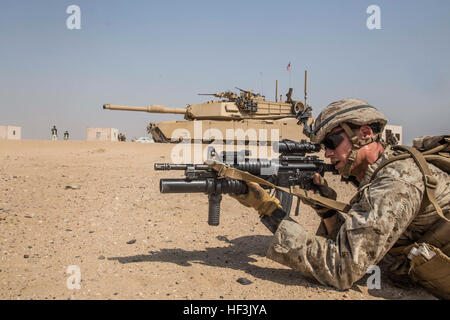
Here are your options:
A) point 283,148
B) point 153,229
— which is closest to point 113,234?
point 153,229

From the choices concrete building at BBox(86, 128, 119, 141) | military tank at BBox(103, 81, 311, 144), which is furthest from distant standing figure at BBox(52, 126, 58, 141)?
military tank at BBox(103, 81, 311, 144)

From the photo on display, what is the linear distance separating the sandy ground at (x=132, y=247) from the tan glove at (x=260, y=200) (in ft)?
2.10

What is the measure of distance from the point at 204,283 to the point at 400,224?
5.45ft

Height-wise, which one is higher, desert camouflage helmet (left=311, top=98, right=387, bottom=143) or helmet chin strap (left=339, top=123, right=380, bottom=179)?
desert camouflage helmet (left=311, top=98, right=387, bottom=143)

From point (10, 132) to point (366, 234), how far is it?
102 feet

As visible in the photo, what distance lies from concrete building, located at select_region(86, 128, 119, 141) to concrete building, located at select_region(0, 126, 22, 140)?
17.0ft

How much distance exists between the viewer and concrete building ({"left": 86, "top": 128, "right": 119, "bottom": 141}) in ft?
93.9

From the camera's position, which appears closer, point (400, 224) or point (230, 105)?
point (400, 224)

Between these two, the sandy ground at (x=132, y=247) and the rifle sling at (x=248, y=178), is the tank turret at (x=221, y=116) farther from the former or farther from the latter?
the rifle sling at (x=248, y=178)

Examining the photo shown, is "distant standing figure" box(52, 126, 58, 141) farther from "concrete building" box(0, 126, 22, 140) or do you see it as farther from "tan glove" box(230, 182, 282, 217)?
"tan glove" box(230, 182, 282, 217)

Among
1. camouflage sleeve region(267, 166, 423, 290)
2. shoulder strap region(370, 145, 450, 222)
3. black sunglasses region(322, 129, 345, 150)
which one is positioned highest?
black sunglasses region(322, 129, 345, 150)

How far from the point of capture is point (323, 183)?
421cm

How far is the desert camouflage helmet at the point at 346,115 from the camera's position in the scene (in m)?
2.73

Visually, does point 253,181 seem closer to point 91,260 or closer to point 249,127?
point 91,260
